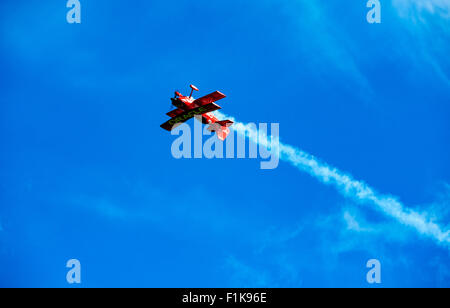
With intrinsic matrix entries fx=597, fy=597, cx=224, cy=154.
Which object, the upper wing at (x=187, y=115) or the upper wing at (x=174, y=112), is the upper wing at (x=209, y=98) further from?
the upper wing at (x=174, y=112)

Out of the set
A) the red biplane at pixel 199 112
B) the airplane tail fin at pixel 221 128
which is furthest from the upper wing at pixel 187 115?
the airplane tail fin at pixel 221 128

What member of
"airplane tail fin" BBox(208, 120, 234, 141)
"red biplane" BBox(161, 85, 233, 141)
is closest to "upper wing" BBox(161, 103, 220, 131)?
"red biplane" BBox(161, 85, 233, 141)

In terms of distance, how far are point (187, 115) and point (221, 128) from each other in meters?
4.98

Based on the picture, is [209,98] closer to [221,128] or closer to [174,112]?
[174,112]

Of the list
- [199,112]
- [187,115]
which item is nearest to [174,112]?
[187,115]

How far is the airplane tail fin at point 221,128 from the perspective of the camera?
68.9 metres

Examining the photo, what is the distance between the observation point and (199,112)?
64938 mm

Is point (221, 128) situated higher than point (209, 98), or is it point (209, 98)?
point (209, 98)
